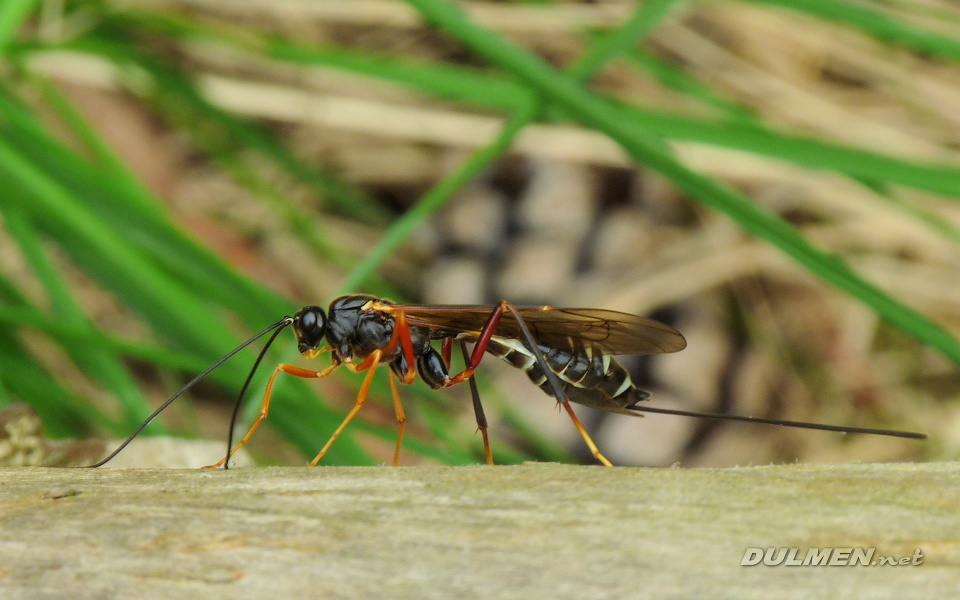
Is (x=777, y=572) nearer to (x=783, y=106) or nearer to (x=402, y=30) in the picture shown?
(x=783, y=106)

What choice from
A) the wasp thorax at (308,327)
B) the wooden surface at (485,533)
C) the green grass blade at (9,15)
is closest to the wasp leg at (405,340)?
the wasp thorax at (308,327)

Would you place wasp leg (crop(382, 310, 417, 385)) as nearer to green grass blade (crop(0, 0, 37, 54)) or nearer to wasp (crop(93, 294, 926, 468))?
wasp (crop(93, 294, 926, 468))

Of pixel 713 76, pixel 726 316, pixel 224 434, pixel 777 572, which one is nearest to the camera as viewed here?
pixel 777 572

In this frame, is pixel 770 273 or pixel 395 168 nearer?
pixel 770 273

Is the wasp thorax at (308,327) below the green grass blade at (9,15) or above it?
below

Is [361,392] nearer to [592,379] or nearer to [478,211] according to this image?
[592,379]

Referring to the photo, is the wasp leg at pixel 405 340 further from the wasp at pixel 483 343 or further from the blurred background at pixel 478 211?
the blurred background at pixel 478 211

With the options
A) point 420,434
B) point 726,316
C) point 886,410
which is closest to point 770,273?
point 726,316
